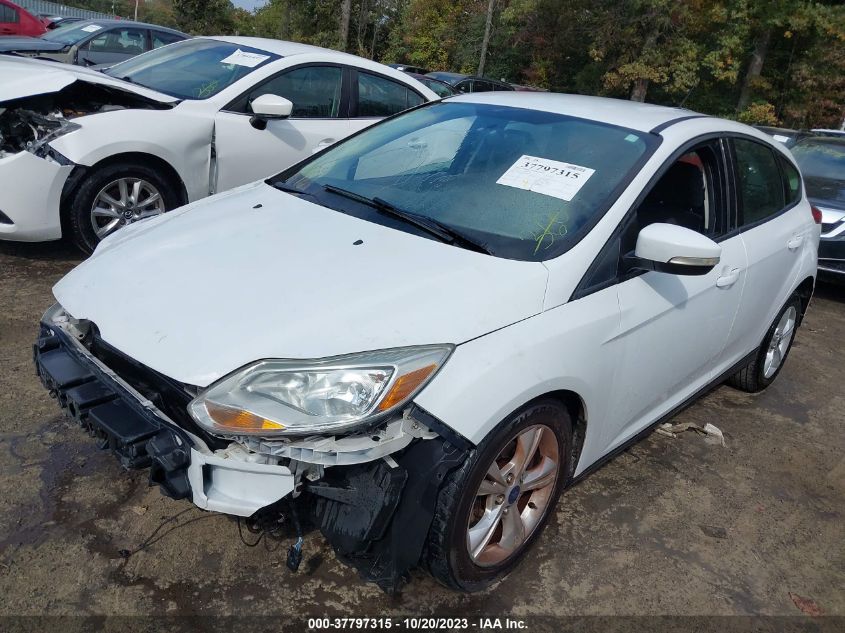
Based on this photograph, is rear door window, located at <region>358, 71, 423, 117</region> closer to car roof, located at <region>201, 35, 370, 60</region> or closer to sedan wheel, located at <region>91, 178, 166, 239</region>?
car roof, located at <region>201, 35, 370, 60</region>

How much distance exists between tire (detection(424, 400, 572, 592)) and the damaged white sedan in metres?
3.37

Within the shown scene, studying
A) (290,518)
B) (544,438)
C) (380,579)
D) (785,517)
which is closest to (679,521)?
(785,517)

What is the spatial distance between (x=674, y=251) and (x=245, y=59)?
4.12 metres

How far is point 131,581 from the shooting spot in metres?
2.36

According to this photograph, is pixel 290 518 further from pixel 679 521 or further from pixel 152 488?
pixel 679 521

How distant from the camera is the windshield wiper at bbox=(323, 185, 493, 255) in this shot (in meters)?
2.59

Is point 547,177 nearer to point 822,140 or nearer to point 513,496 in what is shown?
point 513,496

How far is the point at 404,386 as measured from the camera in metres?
2.05

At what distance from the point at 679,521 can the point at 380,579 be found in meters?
1.52

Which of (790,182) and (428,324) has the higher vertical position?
(790,182)

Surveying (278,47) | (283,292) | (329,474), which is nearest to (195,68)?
(278,47)

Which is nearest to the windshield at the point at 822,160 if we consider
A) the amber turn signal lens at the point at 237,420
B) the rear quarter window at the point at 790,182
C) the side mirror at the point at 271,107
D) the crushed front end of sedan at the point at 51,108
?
the rear quarter window at the point at 790,182

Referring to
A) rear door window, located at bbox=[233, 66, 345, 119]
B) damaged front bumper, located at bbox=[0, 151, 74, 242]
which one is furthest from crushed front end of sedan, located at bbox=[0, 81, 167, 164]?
rear door window, located at bbox=[233, 66, 345, 119]

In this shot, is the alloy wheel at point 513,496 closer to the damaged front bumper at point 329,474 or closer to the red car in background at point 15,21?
the damaged front bumper at point 329,474
